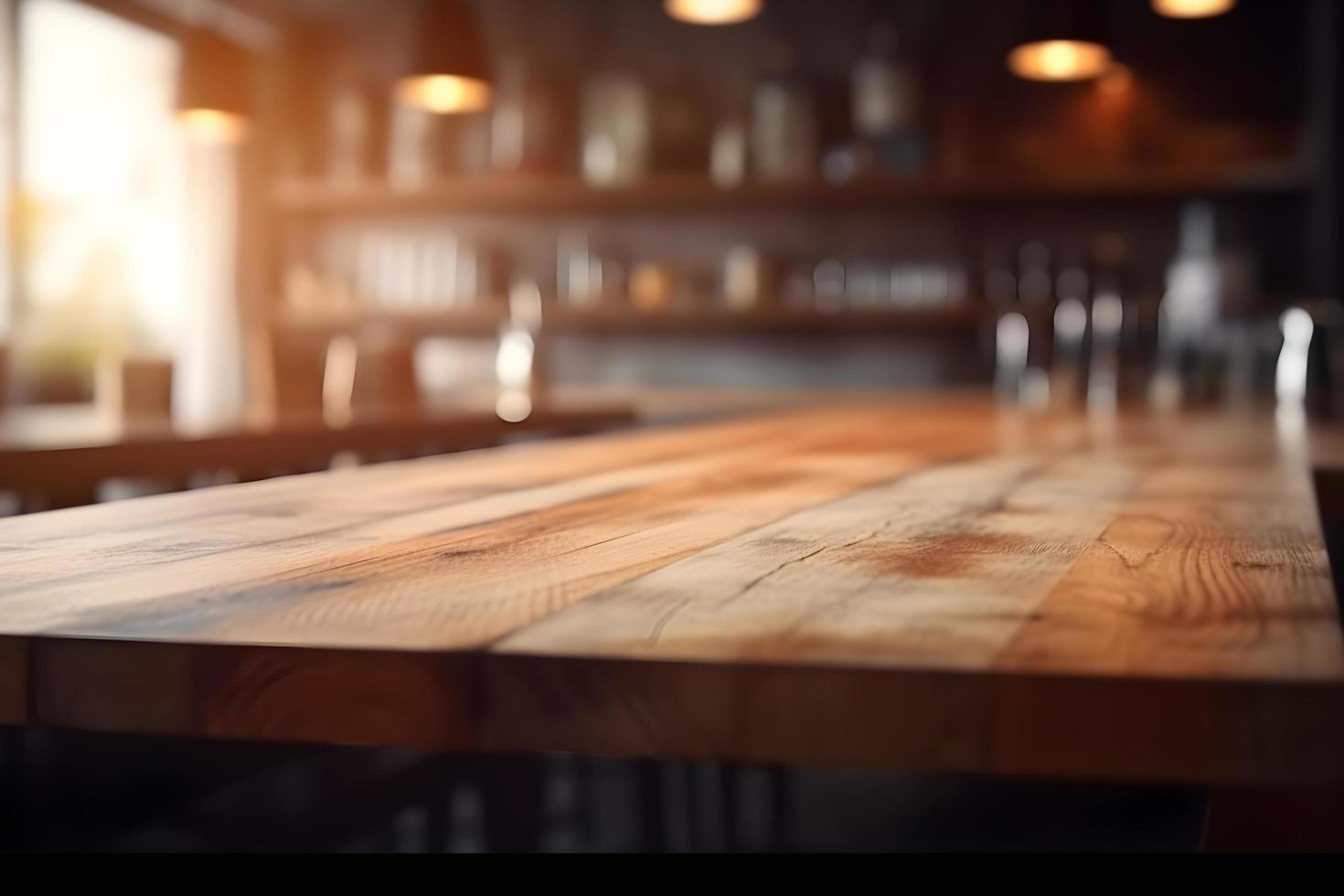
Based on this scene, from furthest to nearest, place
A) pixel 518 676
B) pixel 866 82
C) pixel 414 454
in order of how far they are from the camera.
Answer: pixel 866 82 → pixel 414 454 → pixel 518 676

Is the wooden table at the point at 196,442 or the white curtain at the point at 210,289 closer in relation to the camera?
the wooden table at the point at 196,442

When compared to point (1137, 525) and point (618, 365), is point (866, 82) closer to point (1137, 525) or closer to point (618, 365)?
point (618, 365)

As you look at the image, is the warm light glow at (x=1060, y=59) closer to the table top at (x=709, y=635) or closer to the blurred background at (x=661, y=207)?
the blurred background at (x=661, y=207)

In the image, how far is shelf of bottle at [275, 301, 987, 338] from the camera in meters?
5.04

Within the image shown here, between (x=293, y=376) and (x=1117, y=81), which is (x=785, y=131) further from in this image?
(x=293, y=376)

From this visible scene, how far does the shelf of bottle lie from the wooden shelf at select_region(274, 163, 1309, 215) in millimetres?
449

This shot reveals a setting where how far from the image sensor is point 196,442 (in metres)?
2.13

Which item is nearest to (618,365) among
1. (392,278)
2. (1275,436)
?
(392,278)

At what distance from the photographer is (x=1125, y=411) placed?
306 centimetres

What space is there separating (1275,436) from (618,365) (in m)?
3.69

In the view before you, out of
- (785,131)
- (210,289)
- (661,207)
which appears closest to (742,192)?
(785,131)

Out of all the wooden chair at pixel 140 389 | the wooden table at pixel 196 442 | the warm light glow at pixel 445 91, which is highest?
the warm light glow at pixel 445 91

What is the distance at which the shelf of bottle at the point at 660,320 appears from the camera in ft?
16.5

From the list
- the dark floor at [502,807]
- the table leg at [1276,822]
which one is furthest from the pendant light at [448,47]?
the table leg at [1276,822]
